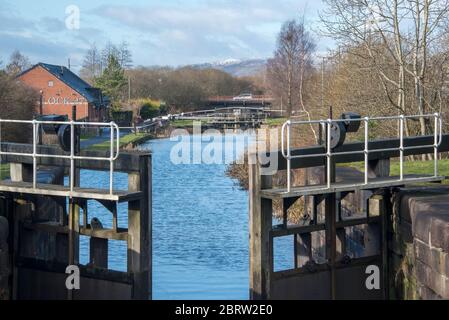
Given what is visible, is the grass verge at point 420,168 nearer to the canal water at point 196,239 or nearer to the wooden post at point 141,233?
the canal water at point 196,239

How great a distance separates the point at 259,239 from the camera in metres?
9.76

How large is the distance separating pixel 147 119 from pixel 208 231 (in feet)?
119

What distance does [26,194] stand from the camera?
1080cm

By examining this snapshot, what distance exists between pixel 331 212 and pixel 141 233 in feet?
8.71

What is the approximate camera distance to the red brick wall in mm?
48312

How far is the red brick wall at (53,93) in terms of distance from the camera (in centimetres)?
4831

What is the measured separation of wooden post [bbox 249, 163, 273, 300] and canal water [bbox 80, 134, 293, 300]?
10.4 ft

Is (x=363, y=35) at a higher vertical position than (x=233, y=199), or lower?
higher

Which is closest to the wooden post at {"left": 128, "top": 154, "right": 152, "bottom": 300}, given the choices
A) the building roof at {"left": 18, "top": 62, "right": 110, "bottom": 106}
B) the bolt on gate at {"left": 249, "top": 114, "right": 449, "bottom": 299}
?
the bolt on gate at {"left": 249, "top": 114, "right": 449, "bottom": 299}

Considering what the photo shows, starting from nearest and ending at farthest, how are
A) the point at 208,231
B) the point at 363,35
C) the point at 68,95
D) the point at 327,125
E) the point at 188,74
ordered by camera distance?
1. the point at 327,125
2. the point at 208,231
3. the point at 363,35
4. the point at 68,95
5. the point at 188,74

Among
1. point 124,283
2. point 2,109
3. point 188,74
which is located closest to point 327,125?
point 124,283

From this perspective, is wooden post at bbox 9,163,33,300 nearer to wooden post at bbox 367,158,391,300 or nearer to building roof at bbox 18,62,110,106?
wooden post at bbox 367,158,391,300

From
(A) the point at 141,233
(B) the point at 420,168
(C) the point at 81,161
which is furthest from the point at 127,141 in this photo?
(A) the point at 141,233
